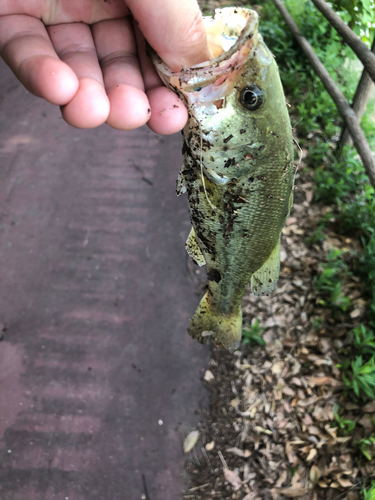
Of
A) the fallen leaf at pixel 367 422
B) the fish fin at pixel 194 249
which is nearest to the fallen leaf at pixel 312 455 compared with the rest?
the fallen leaf at pixel 367 422

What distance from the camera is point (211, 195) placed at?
1.53 meters

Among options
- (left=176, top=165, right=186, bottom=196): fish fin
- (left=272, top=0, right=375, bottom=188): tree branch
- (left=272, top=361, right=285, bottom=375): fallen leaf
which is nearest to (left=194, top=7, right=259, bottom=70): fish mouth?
(left=176, top=165, right=186, bottom=196): fish fin

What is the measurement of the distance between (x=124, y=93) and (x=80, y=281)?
252cm

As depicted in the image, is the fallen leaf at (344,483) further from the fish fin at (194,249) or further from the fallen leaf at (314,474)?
the fish fin at (194,249)

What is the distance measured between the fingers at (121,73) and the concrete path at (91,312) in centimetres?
234

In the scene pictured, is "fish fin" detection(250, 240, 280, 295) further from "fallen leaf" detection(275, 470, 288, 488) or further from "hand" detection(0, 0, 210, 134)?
"fallen leaf" detection(275, 470, 288, 488)

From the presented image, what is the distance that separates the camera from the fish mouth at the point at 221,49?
112 centimetres

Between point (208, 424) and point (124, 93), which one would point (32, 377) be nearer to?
point (208, 424)

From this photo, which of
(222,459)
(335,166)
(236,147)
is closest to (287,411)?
(222,459)

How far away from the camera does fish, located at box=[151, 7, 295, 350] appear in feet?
3.95

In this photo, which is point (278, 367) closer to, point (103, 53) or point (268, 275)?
point (268, 275)

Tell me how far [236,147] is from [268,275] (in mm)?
727

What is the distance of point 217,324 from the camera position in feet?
7.06

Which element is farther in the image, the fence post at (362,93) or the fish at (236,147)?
the fence post at (362,93)
